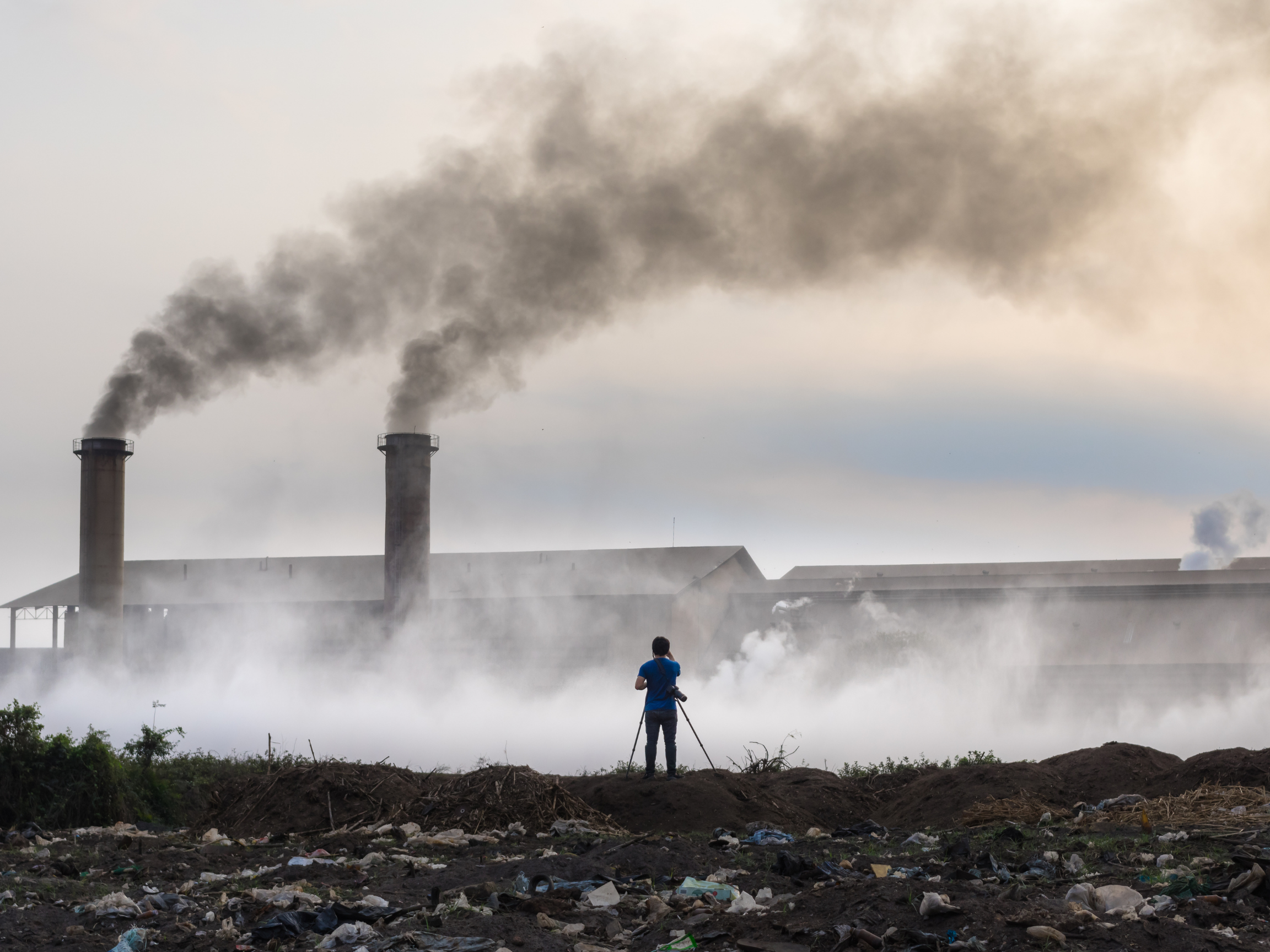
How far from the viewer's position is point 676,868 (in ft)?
31.3

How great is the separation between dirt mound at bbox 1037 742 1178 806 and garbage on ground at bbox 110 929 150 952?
9.77 meters

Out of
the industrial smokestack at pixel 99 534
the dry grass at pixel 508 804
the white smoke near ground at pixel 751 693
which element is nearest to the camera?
the dry grass at pixel 508 804

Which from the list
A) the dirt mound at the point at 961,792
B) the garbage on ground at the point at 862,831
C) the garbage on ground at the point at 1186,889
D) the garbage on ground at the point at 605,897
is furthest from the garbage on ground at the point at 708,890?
the dirt mound at the point at 961,792

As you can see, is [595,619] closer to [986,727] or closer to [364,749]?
[364,749]

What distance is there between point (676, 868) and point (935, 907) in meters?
3.26

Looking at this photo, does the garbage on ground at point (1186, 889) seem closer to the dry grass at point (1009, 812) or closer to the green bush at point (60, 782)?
the dry grass at point (1009, 812)

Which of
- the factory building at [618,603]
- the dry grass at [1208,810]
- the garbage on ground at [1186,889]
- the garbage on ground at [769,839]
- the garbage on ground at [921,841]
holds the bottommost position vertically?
the garbage on ground at [921,841]

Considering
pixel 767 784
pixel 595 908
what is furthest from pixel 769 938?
pixel 767 784

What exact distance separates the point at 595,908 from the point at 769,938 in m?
1.81

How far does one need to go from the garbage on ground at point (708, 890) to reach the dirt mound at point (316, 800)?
Answer: 5348mm

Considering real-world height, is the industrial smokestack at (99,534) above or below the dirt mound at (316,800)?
above

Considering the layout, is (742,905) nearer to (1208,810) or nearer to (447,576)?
(1208,810)

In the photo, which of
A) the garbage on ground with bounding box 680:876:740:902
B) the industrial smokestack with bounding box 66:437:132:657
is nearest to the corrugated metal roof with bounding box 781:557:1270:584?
the industrial smokestack with bounding box 66:437:132:657

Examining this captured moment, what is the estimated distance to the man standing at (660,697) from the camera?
13.4 m
